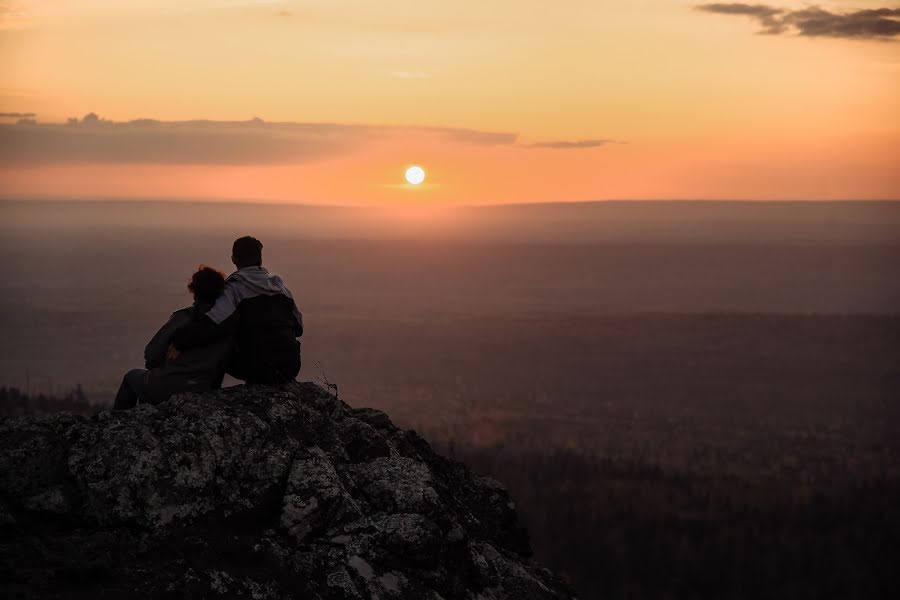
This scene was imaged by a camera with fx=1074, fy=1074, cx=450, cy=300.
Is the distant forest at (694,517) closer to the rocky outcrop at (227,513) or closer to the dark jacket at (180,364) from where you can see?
the dark jacket at (180,364)

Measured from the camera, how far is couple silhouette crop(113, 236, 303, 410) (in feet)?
25.9

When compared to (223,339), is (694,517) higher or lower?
lower

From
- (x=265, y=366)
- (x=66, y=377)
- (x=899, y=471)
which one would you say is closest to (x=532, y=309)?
(x=66, y=377)

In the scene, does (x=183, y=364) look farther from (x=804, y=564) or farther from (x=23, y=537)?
(x=804, y=564)

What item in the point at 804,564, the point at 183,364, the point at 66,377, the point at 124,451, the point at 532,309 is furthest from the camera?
the point at 532,309

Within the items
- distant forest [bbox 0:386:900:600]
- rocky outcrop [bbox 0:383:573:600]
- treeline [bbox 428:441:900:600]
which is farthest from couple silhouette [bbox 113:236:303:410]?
treeline [bbox 428:441:900:600]

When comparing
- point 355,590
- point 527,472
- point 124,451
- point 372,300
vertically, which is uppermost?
point 124,451

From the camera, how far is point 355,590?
6461mm

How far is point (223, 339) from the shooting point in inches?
316

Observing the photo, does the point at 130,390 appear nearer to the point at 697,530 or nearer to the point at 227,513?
the point at 227,513

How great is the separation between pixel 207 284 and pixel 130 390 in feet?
3.30

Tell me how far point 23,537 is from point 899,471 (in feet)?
150

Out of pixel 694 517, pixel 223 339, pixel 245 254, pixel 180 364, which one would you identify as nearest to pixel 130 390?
pixel 180 364

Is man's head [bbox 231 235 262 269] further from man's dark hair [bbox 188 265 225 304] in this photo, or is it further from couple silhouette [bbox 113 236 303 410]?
man's dark hair [bbox 188 265 225 304]
